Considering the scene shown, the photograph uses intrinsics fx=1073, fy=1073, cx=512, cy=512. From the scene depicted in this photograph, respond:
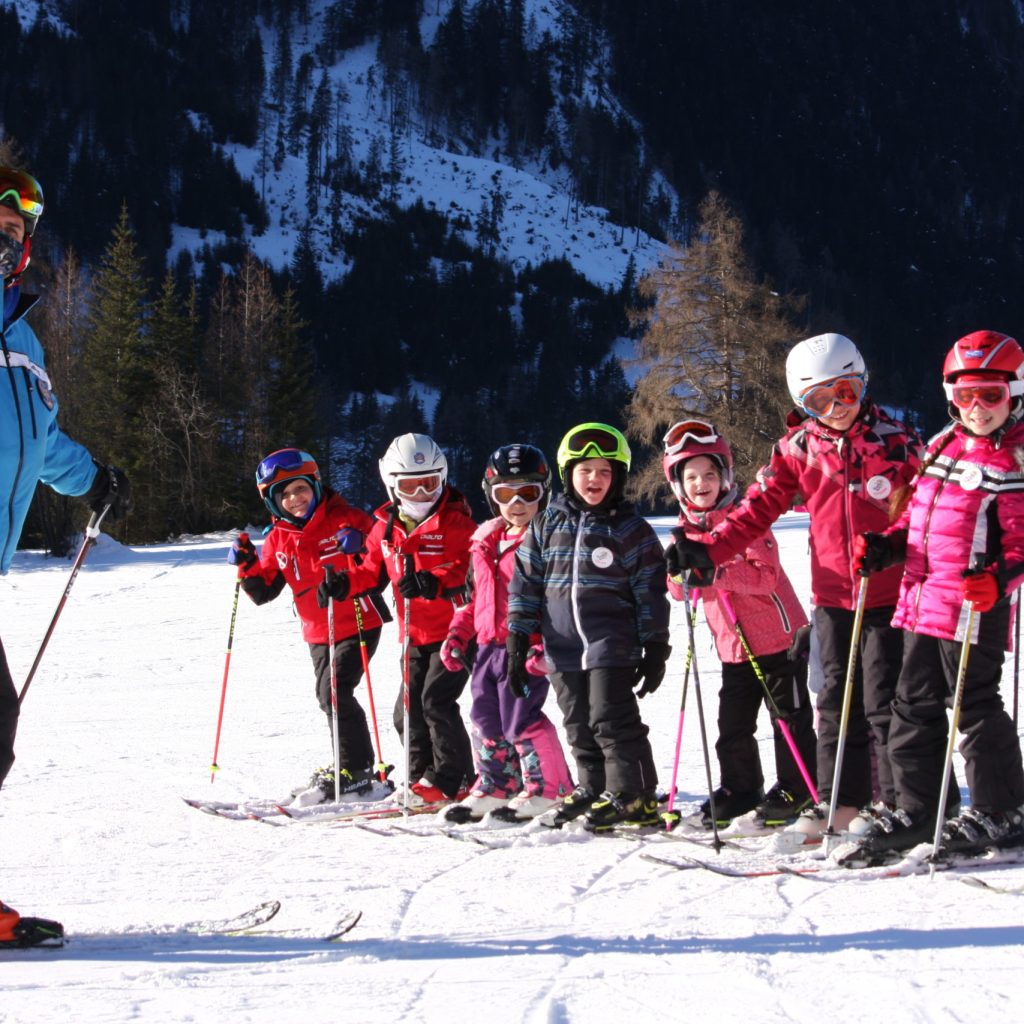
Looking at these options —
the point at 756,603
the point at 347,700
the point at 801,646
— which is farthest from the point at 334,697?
the point at 801,646

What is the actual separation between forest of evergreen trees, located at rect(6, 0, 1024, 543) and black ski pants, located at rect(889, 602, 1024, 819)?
2231 centimetres

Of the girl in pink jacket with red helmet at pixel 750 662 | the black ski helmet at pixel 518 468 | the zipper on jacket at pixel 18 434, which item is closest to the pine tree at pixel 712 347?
the black ski helmet at pixel 518 468

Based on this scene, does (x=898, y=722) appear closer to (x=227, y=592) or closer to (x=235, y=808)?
(x=235, y=808)

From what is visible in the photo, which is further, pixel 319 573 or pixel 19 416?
pixel 319 573

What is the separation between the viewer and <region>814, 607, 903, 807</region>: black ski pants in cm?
408

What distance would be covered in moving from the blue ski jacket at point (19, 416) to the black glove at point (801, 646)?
3.03 m

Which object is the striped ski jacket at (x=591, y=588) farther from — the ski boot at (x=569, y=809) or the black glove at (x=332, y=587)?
the black glove at (x=332, y=587)

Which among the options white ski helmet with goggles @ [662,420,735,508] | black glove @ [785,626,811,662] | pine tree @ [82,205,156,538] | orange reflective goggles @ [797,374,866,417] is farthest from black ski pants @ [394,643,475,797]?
pine tree @ [82,205,156,538]

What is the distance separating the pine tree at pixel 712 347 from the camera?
26.9 m

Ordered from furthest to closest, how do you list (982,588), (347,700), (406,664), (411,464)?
(347,700)
(411,464)
(406,664)
(982,588)

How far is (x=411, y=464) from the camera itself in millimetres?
5527

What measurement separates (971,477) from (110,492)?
3068 millimetres

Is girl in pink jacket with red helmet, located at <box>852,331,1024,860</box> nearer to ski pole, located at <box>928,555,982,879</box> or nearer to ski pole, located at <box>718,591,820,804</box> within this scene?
ski pole, located at <box>928,555,982,879</box>

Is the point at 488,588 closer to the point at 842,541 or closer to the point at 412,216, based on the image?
the point at 842,541
